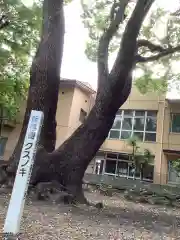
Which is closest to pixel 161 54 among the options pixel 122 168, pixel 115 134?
pixel 122 168

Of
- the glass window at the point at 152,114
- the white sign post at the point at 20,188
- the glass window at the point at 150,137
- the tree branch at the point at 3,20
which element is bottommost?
the white sign post at the point at 20,188

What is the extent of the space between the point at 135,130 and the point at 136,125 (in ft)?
1.22

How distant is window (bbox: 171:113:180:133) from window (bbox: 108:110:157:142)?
119 centimetres

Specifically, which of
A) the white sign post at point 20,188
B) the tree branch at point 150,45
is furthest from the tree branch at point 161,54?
the white sign post at point 20,188

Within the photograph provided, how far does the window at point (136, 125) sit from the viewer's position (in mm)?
22094

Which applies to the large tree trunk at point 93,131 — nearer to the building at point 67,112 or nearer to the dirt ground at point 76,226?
the dirt ground at point 76,226

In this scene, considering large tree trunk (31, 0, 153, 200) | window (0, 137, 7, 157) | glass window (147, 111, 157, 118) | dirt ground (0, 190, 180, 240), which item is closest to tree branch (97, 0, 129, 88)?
large tree trunk (31, 0, 153, 200)

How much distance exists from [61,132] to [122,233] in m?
17.7

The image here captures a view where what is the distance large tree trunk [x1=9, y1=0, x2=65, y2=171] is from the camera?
349 inches

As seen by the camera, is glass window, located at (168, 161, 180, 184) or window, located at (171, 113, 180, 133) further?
window, located at (171, 113, 180, 133)

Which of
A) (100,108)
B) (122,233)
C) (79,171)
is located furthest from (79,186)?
(122,233)

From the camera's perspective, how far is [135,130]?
2259cm

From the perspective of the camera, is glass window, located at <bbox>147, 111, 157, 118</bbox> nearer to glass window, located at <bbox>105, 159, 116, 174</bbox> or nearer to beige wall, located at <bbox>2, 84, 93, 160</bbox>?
glass window, located at <bbox>105, 159, 116, 174</bbox>

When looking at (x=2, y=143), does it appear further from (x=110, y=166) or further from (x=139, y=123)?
(x=139, y=123)
